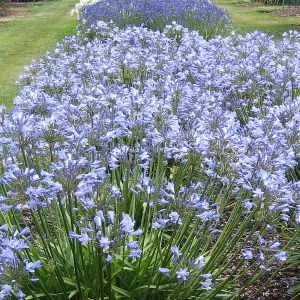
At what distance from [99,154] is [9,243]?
1181 mm

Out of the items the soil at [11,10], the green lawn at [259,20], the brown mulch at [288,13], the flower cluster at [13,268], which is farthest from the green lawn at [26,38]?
the brown mulch at [288,13]

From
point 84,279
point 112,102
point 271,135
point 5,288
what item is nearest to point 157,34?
point 112,102

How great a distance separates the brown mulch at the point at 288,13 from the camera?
22.5m

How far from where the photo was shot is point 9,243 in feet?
7.73

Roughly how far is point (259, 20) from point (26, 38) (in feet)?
31.1

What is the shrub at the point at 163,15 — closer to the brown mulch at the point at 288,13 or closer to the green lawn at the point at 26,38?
the green lawn at the point at 26,38

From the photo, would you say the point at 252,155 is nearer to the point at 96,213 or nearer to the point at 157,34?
the point at 96,213

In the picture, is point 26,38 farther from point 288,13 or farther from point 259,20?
point 288,13

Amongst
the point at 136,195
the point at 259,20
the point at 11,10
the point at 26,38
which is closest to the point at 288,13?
the point at 259,20

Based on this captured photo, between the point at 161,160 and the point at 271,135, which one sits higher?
the point at 271,135

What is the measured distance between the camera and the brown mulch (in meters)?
22.5

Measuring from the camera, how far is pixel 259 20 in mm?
21203

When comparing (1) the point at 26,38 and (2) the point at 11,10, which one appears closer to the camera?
(1) the point at 26,38

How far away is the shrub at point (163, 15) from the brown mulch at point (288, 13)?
401 inches
